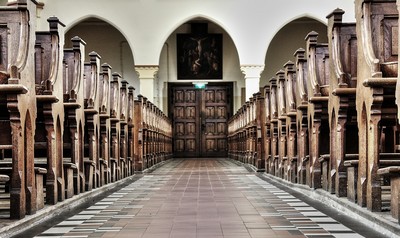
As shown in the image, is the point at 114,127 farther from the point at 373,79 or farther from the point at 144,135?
the point at 373,79

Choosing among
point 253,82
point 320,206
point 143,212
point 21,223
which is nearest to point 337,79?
point 320,206

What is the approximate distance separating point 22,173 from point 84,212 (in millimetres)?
1090

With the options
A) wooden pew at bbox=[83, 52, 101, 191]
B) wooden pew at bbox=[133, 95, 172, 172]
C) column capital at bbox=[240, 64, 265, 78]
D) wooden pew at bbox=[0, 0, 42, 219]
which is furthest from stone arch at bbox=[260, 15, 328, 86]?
wooden pew at bbox=[0, 0, 42, 219]

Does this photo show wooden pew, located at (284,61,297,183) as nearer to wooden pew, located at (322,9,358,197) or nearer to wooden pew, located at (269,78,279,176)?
wooden pew, located at (269,78,279,176)

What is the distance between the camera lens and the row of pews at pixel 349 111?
16.6 ft

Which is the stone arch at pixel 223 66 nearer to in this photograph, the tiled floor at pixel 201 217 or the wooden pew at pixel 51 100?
the tiled floor at pixel 201 217

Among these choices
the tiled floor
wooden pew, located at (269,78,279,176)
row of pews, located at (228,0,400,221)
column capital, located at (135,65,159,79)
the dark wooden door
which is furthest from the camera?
the dark wooden door

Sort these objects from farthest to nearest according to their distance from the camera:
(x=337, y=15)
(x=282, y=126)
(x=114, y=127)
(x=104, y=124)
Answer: (x=114, y=127)
(x=282, y=126)
(x=104, y=124)
(x=337, y=15)

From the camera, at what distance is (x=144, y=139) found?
14.8 metres

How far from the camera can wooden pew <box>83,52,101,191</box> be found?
26.2 feet

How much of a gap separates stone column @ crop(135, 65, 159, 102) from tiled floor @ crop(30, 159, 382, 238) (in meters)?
16.3

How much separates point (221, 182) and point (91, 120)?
2.76 meters

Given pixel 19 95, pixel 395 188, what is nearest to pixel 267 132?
pixel 19 95

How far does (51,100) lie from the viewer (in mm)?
6059
